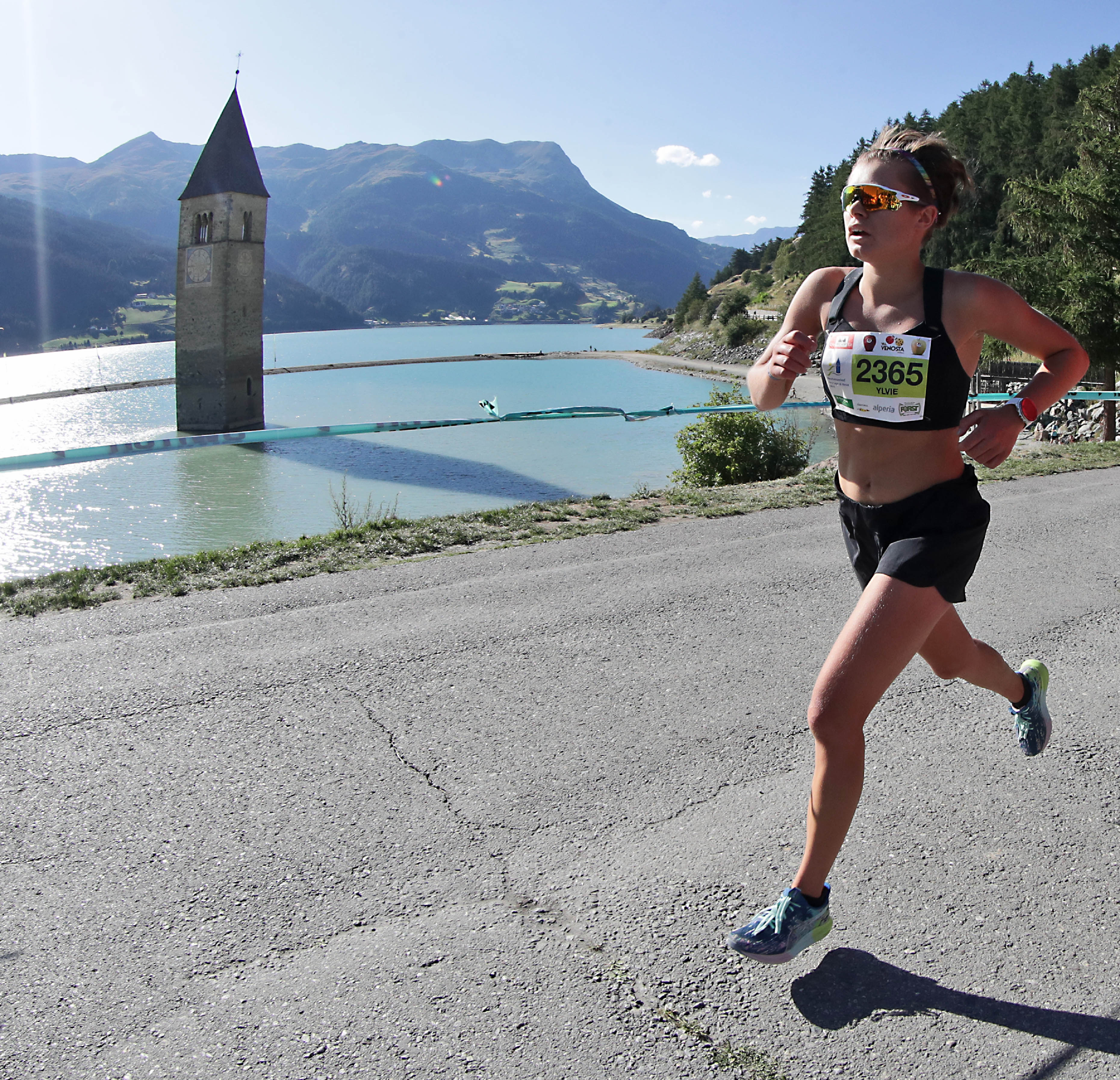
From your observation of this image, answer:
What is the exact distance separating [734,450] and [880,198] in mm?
17709

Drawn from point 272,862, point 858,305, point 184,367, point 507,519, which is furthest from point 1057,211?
point 184,367

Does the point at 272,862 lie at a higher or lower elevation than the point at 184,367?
lower

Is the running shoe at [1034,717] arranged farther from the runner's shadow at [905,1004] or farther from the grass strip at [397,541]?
the grass strip at [397,541]

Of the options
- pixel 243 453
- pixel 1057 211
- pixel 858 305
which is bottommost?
pixel 243 453

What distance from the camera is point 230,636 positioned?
204 inches

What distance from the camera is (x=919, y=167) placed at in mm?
Result: 2701

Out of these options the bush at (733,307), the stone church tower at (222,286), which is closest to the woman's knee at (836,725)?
the stone church tower at (222,286)

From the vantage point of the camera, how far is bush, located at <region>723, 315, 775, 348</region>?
105m

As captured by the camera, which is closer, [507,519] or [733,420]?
[507,519]

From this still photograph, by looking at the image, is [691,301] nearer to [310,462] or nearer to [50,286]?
[310,462]

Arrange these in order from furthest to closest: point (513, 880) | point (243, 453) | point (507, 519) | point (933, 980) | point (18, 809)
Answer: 1. point (243, 453)
2. point (507, 519)
3. point (18, 809)
4. point (513, 880)
5. point (933, 980)

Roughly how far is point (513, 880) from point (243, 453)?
5260 centimetres

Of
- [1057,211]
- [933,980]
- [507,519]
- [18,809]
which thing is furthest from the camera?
[1057,211]

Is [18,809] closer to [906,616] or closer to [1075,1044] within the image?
[906,616]
